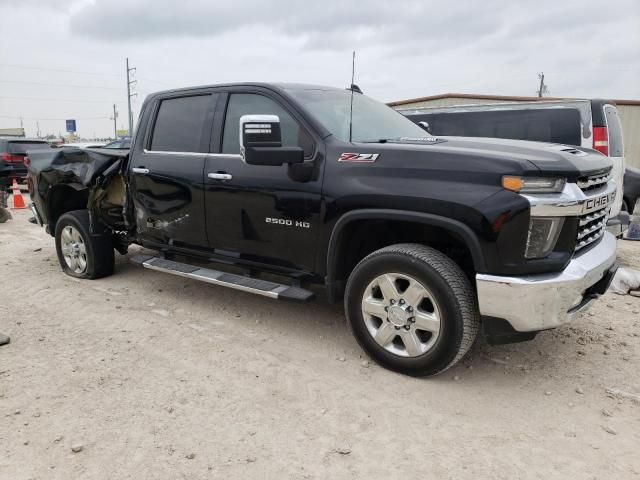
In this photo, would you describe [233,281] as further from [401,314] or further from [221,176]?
[401,314]

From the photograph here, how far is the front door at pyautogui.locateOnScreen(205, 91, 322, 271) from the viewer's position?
3484mm

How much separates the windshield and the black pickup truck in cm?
2

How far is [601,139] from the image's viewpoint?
6.16 metres

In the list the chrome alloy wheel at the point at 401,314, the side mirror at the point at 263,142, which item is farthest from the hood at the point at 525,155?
the chrome alloy wheel at the point at 401,314

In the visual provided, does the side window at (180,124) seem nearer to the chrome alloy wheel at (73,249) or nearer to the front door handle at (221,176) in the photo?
the front door handle at (221,176)

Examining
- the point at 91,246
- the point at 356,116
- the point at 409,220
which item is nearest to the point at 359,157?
the point at 409,220

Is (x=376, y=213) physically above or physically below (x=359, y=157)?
below

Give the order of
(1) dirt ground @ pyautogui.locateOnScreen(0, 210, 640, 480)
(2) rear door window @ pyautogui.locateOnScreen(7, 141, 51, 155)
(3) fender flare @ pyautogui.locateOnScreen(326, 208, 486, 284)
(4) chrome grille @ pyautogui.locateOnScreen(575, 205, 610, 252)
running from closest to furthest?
(1) dirt ground @ pyautogui.locateOnScreen(0, 210, 640, 480), (3) fender flare @ pyautogui.locateOnScreen(326, 208, 486, 284), (4) chrome grille @ pyautogui.locateOnScreen(575, 205, 610, 252), (2) rear door window @ pyautogui.locateOnScreen(7, 141, 51, 155)

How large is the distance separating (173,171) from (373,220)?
1946 mm

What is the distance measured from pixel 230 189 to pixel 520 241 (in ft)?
7.07

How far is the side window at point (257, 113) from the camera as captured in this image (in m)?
3.57

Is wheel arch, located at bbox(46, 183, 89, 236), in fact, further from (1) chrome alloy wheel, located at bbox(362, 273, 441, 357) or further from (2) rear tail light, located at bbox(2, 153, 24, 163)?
(2) rear tail light, located at bbox(2, 153, 24, 163)

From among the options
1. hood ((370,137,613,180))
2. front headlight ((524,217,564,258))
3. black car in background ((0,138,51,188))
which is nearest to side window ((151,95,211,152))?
hood ((370,137,613,180))

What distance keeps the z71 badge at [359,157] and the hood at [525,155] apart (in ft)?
0.42
